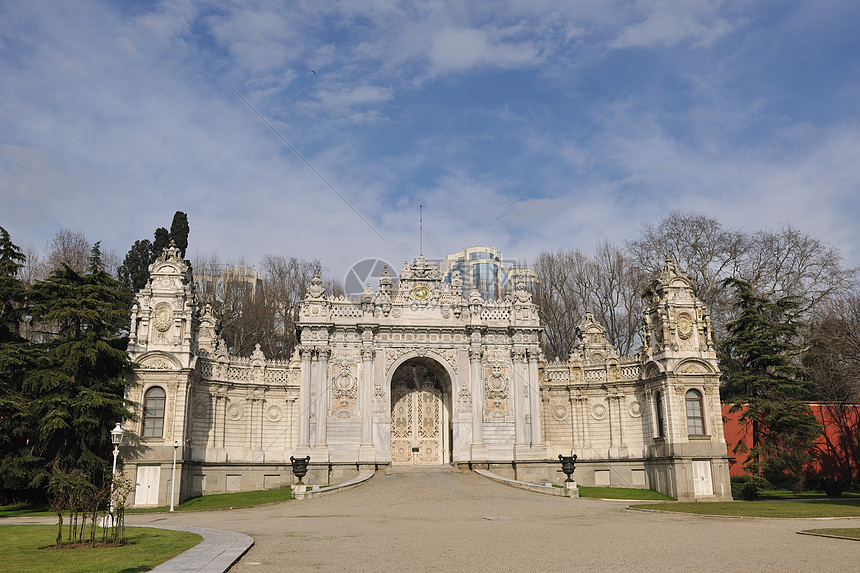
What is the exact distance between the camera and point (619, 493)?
32781 millimetres

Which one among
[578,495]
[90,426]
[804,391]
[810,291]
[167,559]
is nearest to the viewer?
[167,559]

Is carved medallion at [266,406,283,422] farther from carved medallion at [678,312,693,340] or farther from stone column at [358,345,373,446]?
carved medallion at [678,312,693,340]

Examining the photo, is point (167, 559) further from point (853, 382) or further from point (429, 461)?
point (853, 382)

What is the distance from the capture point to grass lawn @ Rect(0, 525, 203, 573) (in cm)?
1173

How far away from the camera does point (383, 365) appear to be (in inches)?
1462

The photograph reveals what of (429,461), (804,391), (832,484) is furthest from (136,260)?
(832,484)

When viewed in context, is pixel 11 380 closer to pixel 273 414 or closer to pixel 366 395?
pixel 273 414

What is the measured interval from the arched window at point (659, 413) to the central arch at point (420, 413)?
34.9 ft

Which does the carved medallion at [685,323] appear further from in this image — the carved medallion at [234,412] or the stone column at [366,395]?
Result: the carved medallion at [234,412]

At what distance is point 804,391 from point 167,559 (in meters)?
31.2

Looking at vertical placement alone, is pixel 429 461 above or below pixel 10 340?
below

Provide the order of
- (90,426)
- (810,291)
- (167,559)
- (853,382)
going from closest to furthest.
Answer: (167,559) → (90,426) → (853,382) → (810,291)

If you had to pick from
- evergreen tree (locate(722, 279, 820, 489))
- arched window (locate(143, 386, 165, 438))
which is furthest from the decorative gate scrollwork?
evergreen tree (locate(722, 279, 820, 489))

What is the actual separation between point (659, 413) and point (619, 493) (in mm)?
4674
